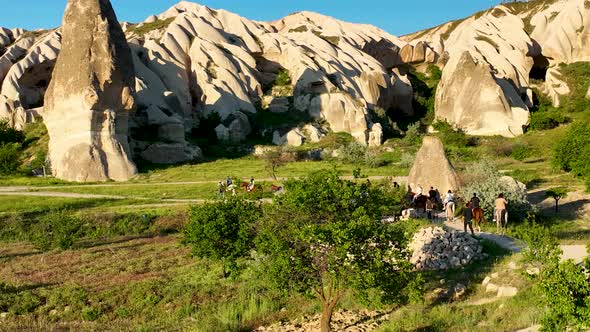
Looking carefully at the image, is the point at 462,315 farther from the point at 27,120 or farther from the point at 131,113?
the point at 27,120

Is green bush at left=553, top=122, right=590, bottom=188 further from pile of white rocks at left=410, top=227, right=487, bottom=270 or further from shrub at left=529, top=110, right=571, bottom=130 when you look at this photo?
shrub at left=529, top=110, right=571, bottom=130

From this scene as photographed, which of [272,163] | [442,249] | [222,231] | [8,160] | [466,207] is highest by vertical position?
[8,160]

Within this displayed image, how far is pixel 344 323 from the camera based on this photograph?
14.8 metres

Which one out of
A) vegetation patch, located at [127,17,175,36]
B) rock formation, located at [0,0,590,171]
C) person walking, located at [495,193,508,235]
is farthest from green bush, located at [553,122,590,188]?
vegetation patch, located at [127,17,175,36]

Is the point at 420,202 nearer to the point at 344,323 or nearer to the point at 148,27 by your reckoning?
the point at 344,323

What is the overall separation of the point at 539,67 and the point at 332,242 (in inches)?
3475

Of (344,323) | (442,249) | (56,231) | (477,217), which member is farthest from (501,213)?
(56,231)

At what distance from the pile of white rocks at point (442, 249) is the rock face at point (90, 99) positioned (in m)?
35.1

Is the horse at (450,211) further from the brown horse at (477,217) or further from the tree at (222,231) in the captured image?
the tree at (222,231)

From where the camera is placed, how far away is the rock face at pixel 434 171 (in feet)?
95.8

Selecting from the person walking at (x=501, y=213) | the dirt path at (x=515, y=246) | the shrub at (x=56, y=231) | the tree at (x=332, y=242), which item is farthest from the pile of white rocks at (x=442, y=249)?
the shrub at (x=56, y=231)

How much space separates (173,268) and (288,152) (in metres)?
34.5

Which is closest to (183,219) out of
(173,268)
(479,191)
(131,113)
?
(173,268)

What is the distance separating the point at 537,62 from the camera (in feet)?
295
